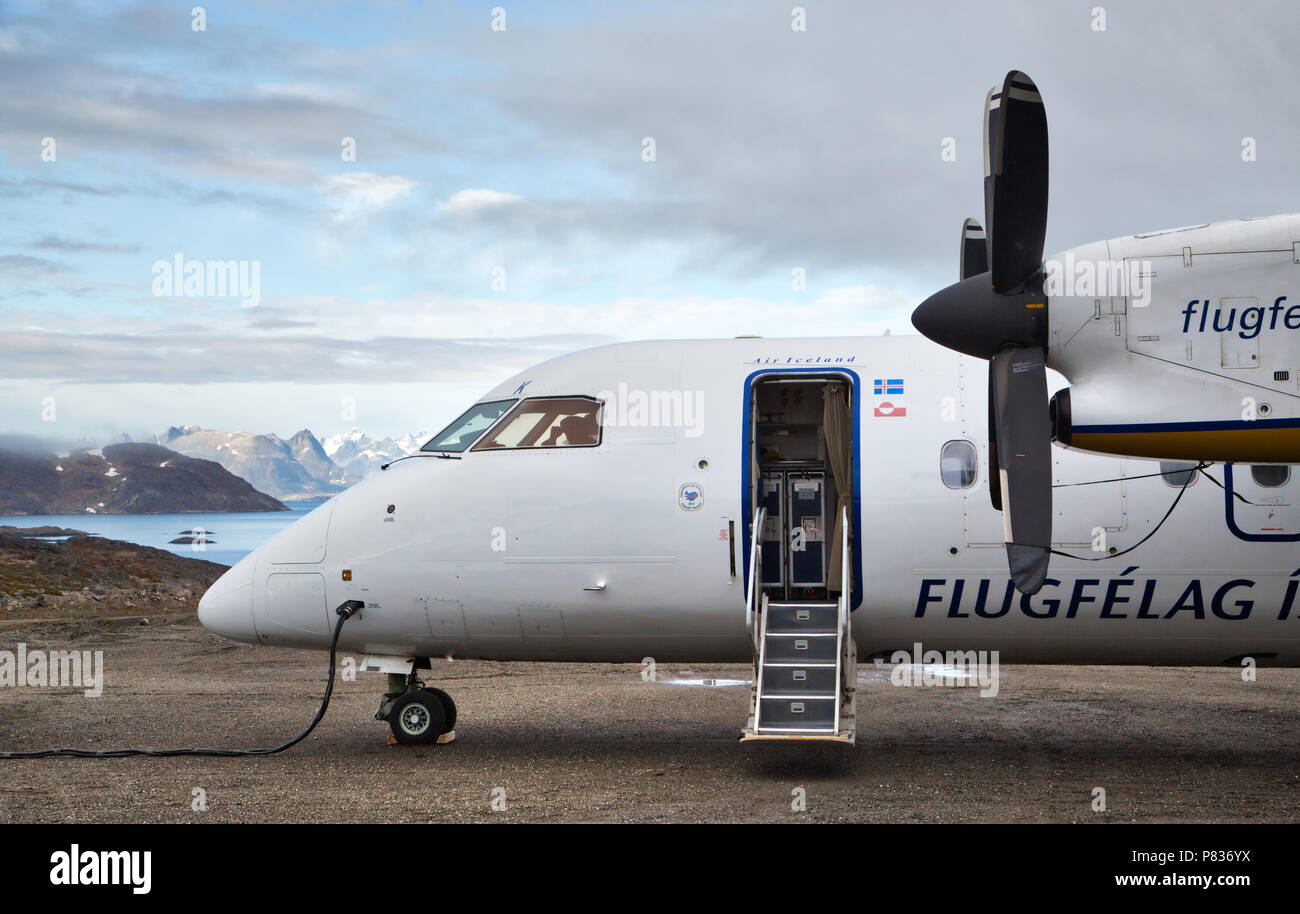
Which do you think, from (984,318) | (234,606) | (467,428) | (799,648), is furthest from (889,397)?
(234,606)

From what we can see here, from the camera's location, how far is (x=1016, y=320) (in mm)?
7637

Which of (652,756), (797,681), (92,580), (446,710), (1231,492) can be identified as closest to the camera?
(1231,492)

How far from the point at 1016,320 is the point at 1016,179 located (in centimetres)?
99

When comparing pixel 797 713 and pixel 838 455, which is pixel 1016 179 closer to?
pixel 838 455

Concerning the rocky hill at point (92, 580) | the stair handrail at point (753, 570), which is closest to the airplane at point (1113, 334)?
the stair handrail at point (753, 570)

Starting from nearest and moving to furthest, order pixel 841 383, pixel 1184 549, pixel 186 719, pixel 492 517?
pixel 1184 549, pixel 492 517, pixel 841 383, pixel 186 719

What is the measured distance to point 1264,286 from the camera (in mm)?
7137

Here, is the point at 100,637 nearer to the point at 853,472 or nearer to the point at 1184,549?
the point at 853,472

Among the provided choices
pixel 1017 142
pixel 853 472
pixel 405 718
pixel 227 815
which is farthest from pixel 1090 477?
pixel 227 815

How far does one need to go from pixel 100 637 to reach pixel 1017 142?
867 inches

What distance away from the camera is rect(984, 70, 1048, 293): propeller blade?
695cm

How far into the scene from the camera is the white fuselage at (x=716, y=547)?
966 cm

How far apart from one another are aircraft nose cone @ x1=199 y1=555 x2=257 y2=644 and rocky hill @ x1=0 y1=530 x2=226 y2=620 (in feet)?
57.8

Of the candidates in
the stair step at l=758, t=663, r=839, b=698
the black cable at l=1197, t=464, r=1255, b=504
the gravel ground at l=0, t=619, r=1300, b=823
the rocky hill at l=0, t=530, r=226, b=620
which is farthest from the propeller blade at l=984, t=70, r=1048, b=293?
the rocky hill at l=0, t=530, r=226, b=620
